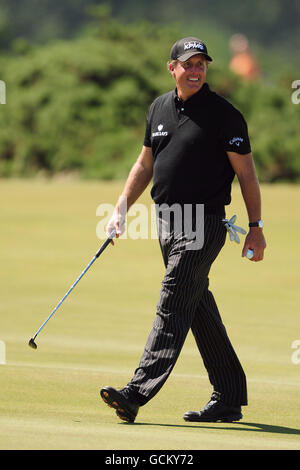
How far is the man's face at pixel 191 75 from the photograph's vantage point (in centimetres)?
620

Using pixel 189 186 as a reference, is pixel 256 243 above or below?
below

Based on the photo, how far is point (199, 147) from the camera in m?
6.14

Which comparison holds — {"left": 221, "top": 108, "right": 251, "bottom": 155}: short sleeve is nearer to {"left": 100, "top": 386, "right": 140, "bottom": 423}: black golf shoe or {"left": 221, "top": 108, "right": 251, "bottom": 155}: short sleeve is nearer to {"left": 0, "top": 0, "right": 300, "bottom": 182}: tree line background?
{"left": 100, "top": 386, "right": 140, "bottom": 423}: black golf shoe

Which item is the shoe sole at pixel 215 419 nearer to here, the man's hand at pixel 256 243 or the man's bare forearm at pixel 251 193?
the man's hand at pixel 256 243

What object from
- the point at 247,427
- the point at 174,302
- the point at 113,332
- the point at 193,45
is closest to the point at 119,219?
the point at 174,302

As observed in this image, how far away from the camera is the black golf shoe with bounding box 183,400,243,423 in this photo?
634cm

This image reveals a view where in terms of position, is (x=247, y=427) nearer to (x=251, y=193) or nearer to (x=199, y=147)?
(x=251, y=193)

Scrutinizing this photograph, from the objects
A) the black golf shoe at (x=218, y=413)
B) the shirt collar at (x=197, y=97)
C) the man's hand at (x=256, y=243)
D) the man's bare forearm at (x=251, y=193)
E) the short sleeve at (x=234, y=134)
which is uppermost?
the shirt collar at (x=197, y=97)

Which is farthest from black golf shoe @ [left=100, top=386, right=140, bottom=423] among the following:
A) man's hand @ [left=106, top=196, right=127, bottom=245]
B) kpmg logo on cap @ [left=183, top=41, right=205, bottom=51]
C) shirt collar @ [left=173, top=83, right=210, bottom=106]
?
kpmg logo on cap @ [left=183, top=41, right=205, bottom=51]

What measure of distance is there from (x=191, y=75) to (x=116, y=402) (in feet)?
→ 5.60

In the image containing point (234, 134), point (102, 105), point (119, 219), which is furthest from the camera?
point (102, 105)

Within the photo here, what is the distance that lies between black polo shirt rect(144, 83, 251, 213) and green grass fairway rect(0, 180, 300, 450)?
46.1 inches

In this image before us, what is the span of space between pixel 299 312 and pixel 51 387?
238 inches

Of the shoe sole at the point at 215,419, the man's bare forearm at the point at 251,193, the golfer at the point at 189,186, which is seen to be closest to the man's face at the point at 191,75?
the golfer at the point at 189,186
